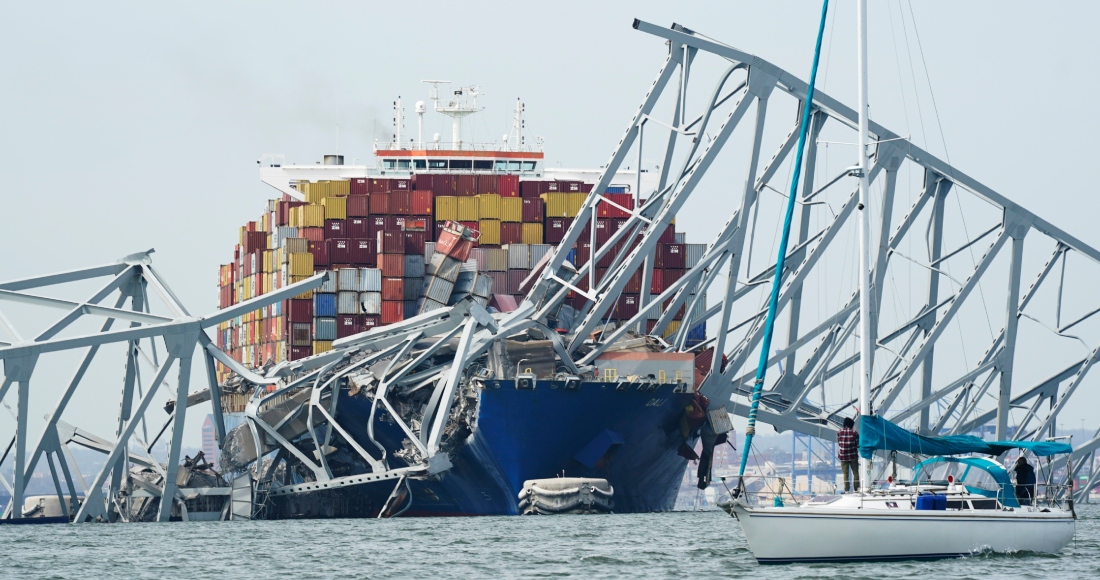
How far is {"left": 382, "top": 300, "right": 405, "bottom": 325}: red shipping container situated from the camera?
63.5m

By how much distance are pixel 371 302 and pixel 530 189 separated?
12367mm

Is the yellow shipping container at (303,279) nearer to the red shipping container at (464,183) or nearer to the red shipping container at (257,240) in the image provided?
the red shipping container at (257,240)

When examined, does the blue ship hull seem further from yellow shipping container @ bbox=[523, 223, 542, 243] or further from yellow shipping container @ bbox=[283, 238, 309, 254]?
yellow shipping container @ bbox=[523, 223, 542, 243]

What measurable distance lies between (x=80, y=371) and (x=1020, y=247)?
2930 cm

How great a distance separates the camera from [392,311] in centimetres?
6366

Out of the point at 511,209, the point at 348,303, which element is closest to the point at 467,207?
the point at 511,209

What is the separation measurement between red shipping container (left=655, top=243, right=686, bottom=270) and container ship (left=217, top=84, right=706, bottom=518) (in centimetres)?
5

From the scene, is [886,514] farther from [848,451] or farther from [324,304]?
[324,304]

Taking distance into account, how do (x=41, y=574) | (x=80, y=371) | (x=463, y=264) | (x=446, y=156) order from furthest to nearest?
(x=446, y=156) < (x=463, y=264) < (x=80, y=371) < (x=41, y=574)

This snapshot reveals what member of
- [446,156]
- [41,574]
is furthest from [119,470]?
[446,156]

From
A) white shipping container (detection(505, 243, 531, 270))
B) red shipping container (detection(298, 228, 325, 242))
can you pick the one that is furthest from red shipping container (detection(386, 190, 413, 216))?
white shipping container (detection(505, 243, 531, 270))

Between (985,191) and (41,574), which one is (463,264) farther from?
(41,574)

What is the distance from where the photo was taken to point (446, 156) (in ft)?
263

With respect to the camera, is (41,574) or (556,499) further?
(556,499)
